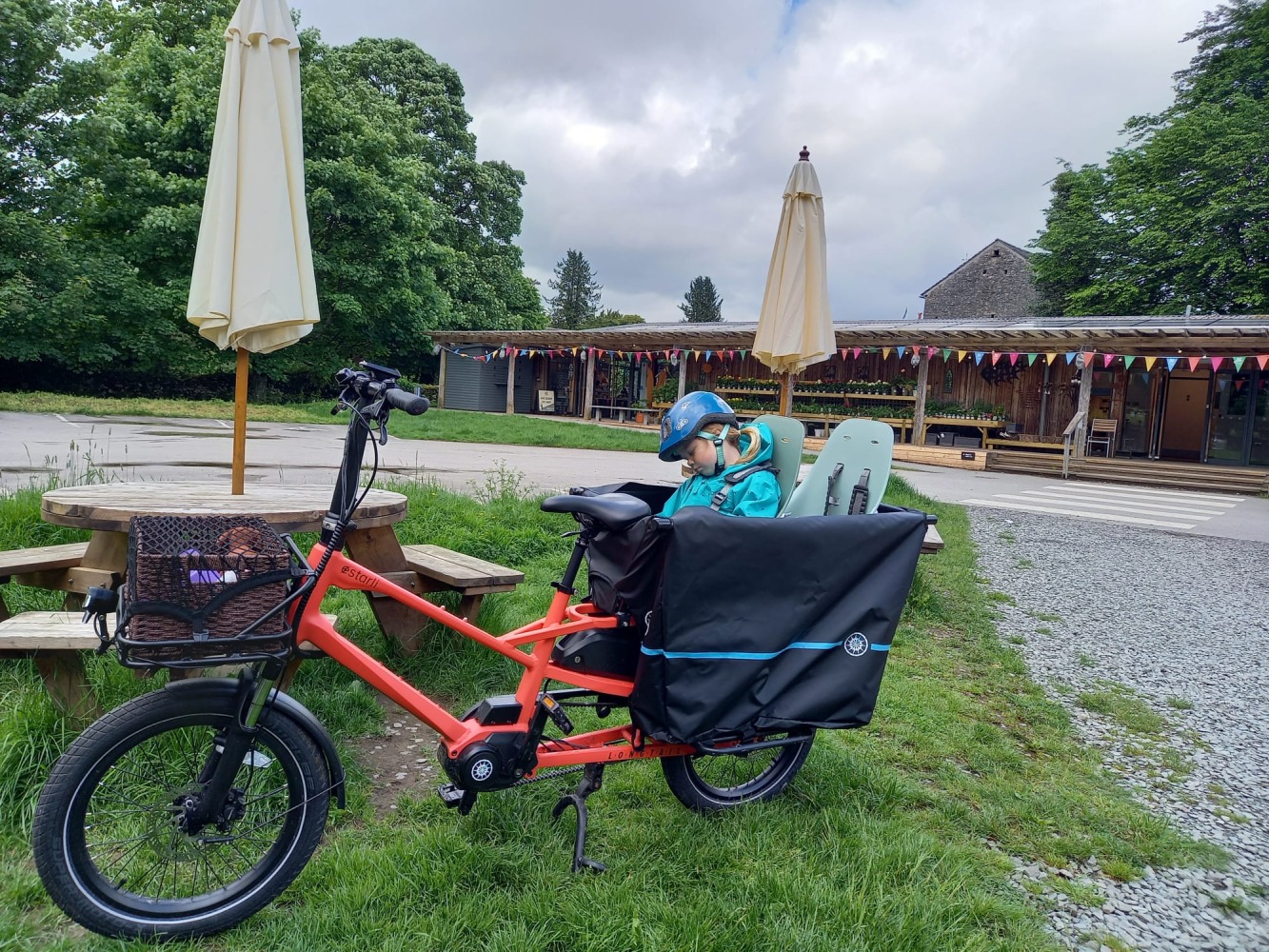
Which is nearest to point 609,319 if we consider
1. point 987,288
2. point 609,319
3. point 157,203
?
point 609,319

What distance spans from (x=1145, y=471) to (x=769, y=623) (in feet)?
56.9

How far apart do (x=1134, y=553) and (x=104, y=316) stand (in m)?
22.3

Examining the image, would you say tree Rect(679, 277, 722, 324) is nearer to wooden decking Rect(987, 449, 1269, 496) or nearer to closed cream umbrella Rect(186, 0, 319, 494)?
wooden decking Rect(987, 449, 1269, 496)

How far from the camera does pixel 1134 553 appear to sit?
25.9 feet

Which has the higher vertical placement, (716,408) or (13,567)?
(716,408)

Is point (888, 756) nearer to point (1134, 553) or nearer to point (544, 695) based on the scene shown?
point (544, 695)

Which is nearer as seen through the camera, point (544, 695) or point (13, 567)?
point (544, 695)

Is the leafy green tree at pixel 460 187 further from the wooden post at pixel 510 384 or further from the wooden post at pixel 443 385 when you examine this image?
the wooden post at pixel 510 384

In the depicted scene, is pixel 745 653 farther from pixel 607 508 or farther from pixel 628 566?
pixel 607 508

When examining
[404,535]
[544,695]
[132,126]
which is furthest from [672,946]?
[132,126]

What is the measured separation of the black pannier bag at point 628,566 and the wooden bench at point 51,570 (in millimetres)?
1968

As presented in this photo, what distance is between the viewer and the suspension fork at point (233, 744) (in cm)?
185

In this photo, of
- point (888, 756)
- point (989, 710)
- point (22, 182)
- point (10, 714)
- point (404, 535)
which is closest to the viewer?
point (10, 714)

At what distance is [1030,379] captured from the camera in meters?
20.3
